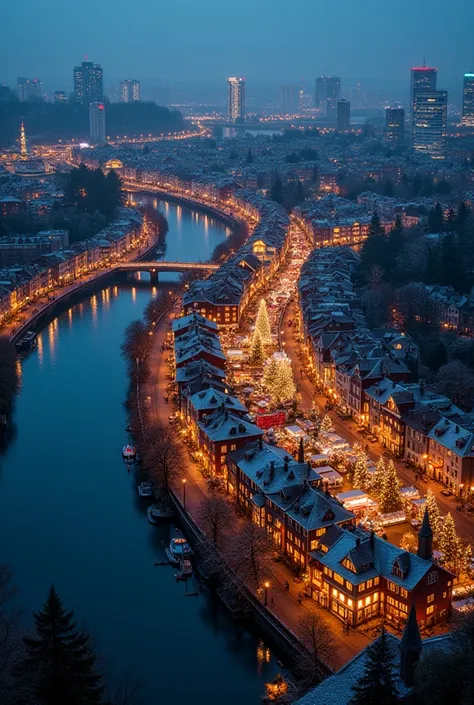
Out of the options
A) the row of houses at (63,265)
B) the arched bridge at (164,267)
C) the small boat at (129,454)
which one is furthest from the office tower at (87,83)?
the small boat at (129,454)

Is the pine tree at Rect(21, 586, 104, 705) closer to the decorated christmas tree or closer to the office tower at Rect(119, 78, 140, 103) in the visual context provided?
the decorated christmas tree

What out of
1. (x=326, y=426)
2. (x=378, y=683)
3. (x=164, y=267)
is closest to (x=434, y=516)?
(x=326, y=426)

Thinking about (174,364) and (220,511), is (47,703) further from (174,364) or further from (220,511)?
(174,364)

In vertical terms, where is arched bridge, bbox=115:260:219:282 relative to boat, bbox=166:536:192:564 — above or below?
above

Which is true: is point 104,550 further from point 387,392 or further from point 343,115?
point 343,115

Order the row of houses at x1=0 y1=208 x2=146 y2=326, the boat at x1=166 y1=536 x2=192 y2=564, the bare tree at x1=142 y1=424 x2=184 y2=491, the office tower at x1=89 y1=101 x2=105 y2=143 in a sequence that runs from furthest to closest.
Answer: the office tower at x1=89 y1=101 x2=105 y2=143, the row of houses at x1=0 y1=208 x2=146 y2=326, the bare tree at x1=142 y1=424 x2=184 y2=491, the boat at x1=166 y1=536 x2=192 y2=564

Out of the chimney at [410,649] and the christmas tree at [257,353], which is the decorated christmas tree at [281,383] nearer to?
the christmas tree at [257,353]

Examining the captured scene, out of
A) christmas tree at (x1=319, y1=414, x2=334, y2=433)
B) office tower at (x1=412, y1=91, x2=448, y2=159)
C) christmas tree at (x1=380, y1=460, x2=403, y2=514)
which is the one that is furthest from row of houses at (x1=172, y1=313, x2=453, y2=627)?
office tower at (x1=412, y1=91, x2=448, y2=159)
